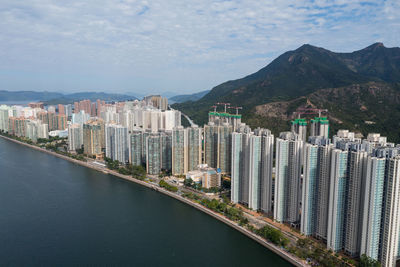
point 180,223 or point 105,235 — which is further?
point 180,223

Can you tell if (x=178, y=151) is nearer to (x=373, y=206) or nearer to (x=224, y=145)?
(x=224, y=145)

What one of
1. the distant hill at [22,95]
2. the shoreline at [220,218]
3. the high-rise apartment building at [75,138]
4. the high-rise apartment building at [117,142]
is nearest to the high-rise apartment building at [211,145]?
the shoreline at [220,218]

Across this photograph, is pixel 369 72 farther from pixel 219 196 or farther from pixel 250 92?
pixel 219 196

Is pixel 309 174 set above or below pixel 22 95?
below

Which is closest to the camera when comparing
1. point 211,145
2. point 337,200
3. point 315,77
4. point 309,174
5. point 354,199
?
point 354,199

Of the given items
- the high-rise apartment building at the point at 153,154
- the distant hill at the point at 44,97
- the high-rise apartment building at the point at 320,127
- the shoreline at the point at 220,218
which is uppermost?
the distant hill at the point at 44,97

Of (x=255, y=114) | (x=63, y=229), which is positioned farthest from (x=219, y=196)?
(x=255, y=114)

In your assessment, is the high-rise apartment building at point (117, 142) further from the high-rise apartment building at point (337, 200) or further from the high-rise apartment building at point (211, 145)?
the high-rise apartment building at point (337, 200)

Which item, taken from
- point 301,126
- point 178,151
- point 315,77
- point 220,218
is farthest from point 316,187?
point 315,77

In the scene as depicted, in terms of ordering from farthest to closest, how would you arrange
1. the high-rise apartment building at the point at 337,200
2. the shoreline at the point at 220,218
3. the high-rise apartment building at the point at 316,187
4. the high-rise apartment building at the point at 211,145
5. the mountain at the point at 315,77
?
the mountain at the point at 315,77 < the high-rise apartment building at the point at 211,145 < the high-rise apartment building at the point at 316,187 < the shoreline at the point at 220,218 < the high-rise apartment building at the point at 337,200
